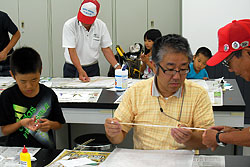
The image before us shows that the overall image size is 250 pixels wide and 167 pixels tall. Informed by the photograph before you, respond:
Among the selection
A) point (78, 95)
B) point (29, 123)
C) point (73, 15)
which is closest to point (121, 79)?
point (78, 95)

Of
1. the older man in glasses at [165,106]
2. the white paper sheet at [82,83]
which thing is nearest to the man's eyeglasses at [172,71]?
the older man in glasses at [165,106]

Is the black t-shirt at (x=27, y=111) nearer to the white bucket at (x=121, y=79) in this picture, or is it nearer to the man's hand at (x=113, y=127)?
the man's hand at (x=113, y=127)

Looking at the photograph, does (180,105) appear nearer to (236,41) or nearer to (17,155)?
(236,41)

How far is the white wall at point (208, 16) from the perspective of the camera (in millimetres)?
4535

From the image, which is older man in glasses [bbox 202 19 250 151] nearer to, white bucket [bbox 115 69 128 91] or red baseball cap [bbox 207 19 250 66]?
red baseball cap [bbox 207 19 250 66]

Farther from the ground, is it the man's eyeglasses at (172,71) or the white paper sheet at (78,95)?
the man's eyeglasses at (172,71)

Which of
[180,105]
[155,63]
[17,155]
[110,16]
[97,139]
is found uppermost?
[110,16]

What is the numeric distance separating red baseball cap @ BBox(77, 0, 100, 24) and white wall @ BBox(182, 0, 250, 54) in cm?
172

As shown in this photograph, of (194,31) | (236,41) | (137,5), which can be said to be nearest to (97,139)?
(236,41)

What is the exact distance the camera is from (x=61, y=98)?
2.84 metres

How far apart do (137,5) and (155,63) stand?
11.0 ft

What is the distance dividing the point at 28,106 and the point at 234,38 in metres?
1.15

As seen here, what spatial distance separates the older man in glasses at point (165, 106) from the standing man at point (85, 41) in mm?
1520

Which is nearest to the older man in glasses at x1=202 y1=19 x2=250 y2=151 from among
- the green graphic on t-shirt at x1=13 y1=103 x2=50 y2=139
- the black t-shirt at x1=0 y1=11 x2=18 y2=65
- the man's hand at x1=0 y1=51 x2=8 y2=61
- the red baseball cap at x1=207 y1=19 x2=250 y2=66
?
the red baseball cap at x1=207 y1=19 x2=250 y2=66
